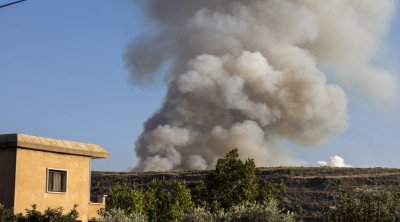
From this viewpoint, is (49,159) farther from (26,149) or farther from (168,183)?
(168,183)

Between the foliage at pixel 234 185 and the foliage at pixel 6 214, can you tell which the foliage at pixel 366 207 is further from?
the foliage at pixel 6 214

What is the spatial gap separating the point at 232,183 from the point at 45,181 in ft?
88.4

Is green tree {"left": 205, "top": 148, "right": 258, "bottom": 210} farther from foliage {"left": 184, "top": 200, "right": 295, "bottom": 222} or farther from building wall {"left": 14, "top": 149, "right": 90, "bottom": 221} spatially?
building wall {"left": 14, "top": 149, "right": 90, "bottom": 221}

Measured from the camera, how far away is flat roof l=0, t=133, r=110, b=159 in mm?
42000

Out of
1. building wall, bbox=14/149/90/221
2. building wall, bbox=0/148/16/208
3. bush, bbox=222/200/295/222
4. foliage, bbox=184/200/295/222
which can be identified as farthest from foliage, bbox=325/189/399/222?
building wall, bbox=0/148/16/208

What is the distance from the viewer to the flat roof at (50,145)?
42.0m

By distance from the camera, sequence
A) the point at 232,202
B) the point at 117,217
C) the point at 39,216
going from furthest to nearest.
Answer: the point at 232,202 → the point at 117,217 → the point at 39,216

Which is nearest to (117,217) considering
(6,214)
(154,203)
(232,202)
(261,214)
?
(6,214)

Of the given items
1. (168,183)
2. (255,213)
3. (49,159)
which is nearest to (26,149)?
(49,159)

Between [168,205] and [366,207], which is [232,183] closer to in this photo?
[168,205]

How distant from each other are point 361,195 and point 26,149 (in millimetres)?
Result: 21991

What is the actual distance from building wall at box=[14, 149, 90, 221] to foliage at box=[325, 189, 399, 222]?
16.5 metres

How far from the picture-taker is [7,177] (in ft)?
137

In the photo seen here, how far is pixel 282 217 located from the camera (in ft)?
137
